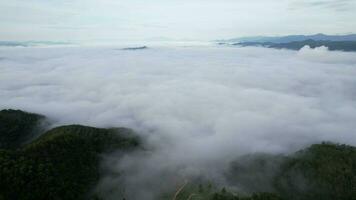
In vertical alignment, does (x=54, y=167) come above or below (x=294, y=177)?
above

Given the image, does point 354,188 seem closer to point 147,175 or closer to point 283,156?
point 283,156

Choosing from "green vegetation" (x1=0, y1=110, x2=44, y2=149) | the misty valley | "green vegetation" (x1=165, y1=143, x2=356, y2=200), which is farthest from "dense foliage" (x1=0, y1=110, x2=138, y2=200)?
"green vegetation" (x1=165, y1=143, x2=356, y2=200)

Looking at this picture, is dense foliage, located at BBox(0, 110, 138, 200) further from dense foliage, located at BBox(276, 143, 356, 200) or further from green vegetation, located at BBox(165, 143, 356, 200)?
dense foliage, located at BBox(276, 143, 356, 200)

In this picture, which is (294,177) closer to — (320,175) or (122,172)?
(320,175)

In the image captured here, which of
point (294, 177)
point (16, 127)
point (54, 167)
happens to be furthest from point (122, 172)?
point (294, 177)

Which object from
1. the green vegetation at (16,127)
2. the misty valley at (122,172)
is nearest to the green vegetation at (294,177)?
the misty valley at (122,172)
